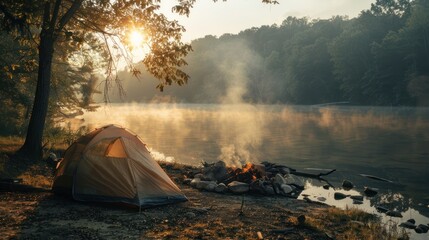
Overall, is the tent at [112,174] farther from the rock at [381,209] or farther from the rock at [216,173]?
the rock at [381,209]

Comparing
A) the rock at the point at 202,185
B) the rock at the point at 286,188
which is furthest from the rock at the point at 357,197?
the rock at the point at 202,185

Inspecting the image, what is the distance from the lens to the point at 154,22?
16250 millimetres

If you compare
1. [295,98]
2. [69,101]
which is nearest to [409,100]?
[295,98]

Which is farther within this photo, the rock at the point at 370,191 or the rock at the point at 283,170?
the rock at the point at 283,170

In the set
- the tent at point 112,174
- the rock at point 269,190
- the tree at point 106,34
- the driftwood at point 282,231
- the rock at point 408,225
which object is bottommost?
the rock at point 408,225

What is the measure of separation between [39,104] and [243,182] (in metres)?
8.69

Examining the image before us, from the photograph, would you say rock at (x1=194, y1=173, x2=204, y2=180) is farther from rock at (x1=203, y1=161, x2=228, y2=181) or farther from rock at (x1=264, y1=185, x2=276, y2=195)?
rock at (x1=264, y1=185, x2=276, y2=195)

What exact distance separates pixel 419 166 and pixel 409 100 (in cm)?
6797

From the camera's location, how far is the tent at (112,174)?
33.8 ft

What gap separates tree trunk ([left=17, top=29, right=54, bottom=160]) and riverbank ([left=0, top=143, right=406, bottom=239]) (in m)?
3.29

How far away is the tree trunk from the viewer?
1487cm

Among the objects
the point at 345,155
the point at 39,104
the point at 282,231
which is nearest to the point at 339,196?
the point at 282,231

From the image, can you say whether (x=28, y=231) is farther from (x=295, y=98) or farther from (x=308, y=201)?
(x=295, y=98)

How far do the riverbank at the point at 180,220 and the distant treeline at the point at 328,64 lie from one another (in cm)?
3763
